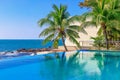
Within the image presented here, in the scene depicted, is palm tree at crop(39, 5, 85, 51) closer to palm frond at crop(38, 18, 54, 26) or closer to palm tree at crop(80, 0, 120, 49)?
palm frond at crop(38, 18, 54, 26)

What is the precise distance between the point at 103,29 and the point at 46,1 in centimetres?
925

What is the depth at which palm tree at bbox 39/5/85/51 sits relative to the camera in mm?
15898

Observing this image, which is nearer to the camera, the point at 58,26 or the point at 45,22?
the point at 58,26

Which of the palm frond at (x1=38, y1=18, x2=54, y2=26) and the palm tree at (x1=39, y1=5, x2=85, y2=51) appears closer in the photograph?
the palm tree at (x1=39, y1=5, x2=85, y2=51)

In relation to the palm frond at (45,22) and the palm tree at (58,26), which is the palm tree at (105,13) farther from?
the palm frond at (45,22)

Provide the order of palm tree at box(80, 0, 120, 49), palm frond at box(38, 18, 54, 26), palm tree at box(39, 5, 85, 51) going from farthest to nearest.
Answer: palm frond at box(38, 18, 54, 26) < palm tree at box(39, 5, 85, 51) < palm tree at box(80, 0, 120, 49)

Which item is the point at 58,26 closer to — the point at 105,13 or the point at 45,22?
the point at 45,22

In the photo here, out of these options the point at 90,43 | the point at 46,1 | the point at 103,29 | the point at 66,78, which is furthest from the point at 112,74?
the point at 46,1

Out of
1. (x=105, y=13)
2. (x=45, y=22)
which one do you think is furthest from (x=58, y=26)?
(x=105, y=13)

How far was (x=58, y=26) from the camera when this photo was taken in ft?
52.4

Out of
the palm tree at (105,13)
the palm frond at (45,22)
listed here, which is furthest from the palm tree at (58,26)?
the palm tree at (105,13)

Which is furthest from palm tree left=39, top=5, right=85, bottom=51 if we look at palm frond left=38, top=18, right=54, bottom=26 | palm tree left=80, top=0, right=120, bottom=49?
palm tree left=80, top=0, right=120, bottom=49

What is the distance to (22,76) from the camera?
7547 mm

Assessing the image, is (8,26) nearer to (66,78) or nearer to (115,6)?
(115,6)
